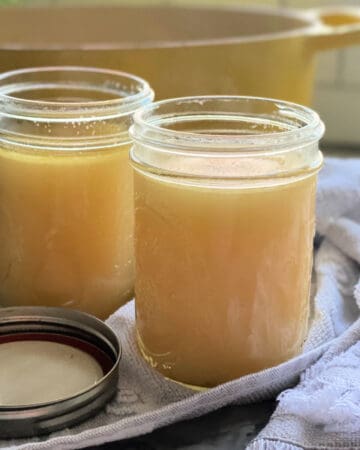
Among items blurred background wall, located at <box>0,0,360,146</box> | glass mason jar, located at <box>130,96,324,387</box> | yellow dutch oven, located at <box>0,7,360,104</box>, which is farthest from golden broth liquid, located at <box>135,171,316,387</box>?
blurred background wall, located at <box>0,0,360,146</box>

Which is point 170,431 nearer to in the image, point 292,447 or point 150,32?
point 292,447

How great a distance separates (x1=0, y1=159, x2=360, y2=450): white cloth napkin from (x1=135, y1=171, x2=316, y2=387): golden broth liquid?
0.02 metres

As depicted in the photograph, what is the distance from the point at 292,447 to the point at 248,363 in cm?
8

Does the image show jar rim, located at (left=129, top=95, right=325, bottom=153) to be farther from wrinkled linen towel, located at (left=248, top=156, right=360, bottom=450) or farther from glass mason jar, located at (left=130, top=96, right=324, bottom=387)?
wrinkled linen towel, located at (left=248, top=156, right=360, bottom=450)

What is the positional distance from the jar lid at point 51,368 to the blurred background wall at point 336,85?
26.7 inches

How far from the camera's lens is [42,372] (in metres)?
0.50

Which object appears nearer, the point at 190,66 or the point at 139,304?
the point at 139,304

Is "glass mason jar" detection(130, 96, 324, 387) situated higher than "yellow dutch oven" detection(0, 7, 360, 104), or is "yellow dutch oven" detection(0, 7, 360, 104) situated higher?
"yellow dutch oven" detection(0, 7, 360, 104)

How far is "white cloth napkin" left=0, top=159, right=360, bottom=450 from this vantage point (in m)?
0.44

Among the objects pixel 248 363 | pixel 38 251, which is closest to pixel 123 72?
pixel 38 251

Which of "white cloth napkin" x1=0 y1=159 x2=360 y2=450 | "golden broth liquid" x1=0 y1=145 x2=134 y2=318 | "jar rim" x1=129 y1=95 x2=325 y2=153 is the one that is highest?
"jar rim" x1=129 y1=95 x2=325 y2=153

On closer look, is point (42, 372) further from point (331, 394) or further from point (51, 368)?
point (331, 394)

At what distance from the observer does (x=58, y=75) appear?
0.64 metres

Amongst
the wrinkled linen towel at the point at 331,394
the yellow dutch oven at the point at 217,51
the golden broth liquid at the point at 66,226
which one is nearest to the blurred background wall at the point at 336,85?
the yellow dutch oven at the point at 217,51
